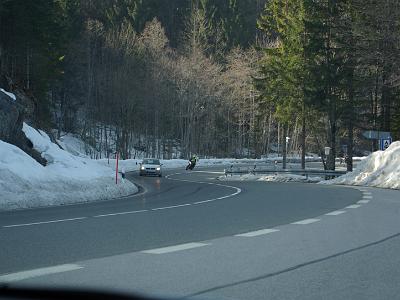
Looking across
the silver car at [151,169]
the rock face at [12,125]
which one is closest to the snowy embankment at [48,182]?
the rock face at [12,125]

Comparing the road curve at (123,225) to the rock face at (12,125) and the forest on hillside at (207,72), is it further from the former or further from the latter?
the forest on hillside at (207,72)

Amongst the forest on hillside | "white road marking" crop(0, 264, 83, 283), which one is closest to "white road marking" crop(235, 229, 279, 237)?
"white road marking" crop(0, 264, 83, 283)

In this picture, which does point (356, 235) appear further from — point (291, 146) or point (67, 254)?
point (291, 146)

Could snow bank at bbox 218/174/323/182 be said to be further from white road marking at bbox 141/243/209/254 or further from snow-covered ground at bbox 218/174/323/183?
white road marking at bbox 141/243/209/254

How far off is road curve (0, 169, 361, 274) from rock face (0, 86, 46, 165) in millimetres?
6292

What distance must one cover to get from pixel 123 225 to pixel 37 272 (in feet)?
17.3

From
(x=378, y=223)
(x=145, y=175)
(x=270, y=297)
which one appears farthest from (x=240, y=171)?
(x=270, y=297)

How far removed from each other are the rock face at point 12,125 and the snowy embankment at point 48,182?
0.81 meters

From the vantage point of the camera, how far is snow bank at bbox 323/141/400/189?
27.4m

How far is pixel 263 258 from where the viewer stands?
8539mm

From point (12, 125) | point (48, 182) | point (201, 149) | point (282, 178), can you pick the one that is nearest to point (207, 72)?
point (201, 149)

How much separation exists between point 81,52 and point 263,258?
228 ft

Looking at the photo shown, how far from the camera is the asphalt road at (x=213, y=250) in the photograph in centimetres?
673

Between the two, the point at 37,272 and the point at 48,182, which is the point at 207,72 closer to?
the point at 48,182
